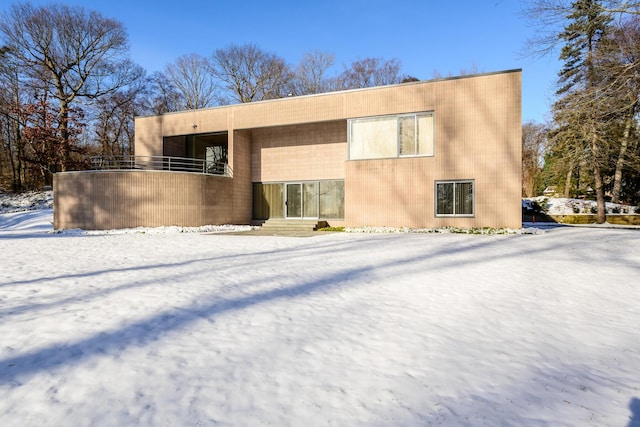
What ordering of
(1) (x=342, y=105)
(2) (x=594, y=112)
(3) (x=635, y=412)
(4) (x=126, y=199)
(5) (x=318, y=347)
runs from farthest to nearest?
1. (1) (x=342, y=105)
2. (4) (x=126, y=199)
3. (2) (x=594, y=112)
4. (5) (x=318, y=347)
5. (3) (x=635, y=412)

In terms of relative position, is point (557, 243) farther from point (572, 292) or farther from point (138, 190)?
point (138, 190)

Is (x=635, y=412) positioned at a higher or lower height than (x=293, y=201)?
lower

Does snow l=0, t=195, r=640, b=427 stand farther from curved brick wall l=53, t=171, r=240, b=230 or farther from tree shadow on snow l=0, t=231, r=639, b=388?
curved brick wall l=53, t=171, r=240, b=230

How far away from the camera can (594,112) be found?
31.5 ft

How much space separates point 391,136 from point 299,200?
5.54 metres

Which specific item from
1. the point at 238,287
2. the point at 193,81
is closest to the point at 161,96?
the point at 193,81

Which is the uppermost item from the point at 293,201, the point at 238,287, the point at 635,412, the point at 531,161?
the point at 531,161

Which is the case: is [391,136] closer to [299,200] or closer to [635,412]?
[299,200]

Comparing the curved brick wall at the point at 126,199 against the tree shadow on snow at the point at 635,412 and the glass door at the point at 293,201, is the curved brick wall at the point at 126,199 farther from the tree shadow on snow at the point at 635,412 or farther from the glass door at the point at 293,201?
the tree shadow on snow at the point at 635,412

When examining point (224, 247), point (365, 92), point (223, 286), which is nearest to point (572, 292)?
point (223, 286)

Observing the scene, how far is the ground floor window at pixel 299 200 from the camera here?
16.4 m

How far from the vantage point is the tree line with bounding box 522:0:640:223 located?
29.1 feet

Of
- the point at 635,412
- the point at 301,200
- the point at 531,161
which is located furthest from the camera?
the point at 531,161

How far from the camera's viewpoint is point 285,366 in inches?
99.1
